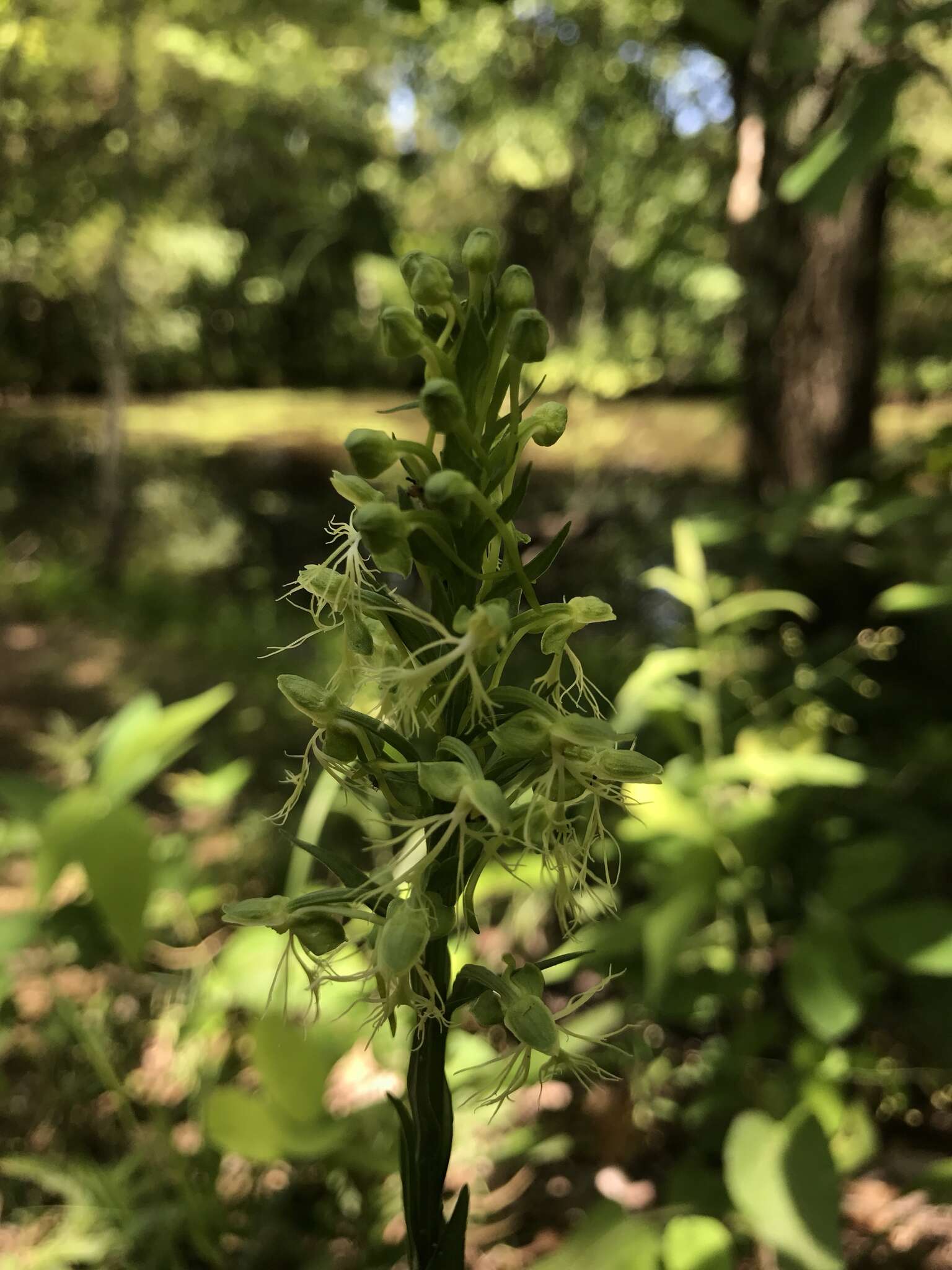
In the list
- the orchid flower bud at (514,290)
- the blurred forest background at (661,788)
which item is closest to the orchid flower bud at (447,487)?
the orchid flower bud at (514,290)

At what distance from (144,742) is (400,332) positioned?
1.01 meters

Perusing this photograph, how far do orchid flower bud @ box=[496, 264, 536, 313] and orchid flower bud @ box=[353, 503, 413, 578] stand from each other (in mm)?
153

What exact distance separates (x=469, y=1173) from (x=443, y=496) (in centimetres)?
133

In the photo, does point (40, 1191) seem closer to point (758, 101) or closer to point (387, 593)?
point (387, 593)

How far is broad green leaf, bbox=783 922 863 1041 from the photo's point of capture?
1043 mm

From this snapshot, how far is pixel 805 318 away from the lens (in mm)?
2029

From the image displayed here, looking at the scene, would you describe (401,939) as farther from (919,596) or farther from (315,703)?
(919,596)

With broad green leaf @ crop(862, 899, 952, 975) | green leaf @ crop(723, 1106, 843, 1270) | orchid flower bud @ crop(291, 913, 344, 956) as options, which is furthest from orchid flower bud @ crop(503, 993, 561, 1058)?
broad green leaf @ crop(862, 899, 952, 975)

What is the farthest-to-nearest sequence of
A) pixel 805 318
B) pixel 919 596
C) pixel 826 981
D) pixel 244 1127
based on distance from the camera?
1. pixel 805 318
2. pixel 919 596
3. pixel 826 981
4. pixel 244 1127

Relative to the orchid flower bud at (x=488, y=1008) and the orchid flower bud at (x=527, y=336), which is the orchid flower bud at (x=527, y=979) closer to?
the orchid flower bud at (x=488, y=1008)

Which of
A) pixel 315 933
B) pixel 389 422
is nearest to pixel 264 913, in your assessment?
pixel 315 933

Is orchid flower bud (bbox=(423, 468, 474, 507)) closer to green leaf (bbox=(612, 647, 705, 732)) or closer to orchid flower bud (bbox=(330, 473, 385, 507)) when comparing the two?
orchid flower bud (bbox=(330, 473, 385, 507))

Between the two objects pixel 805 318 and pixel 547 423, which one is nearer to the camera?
pixel 547 423

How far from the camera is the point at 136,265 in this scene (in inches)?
376
